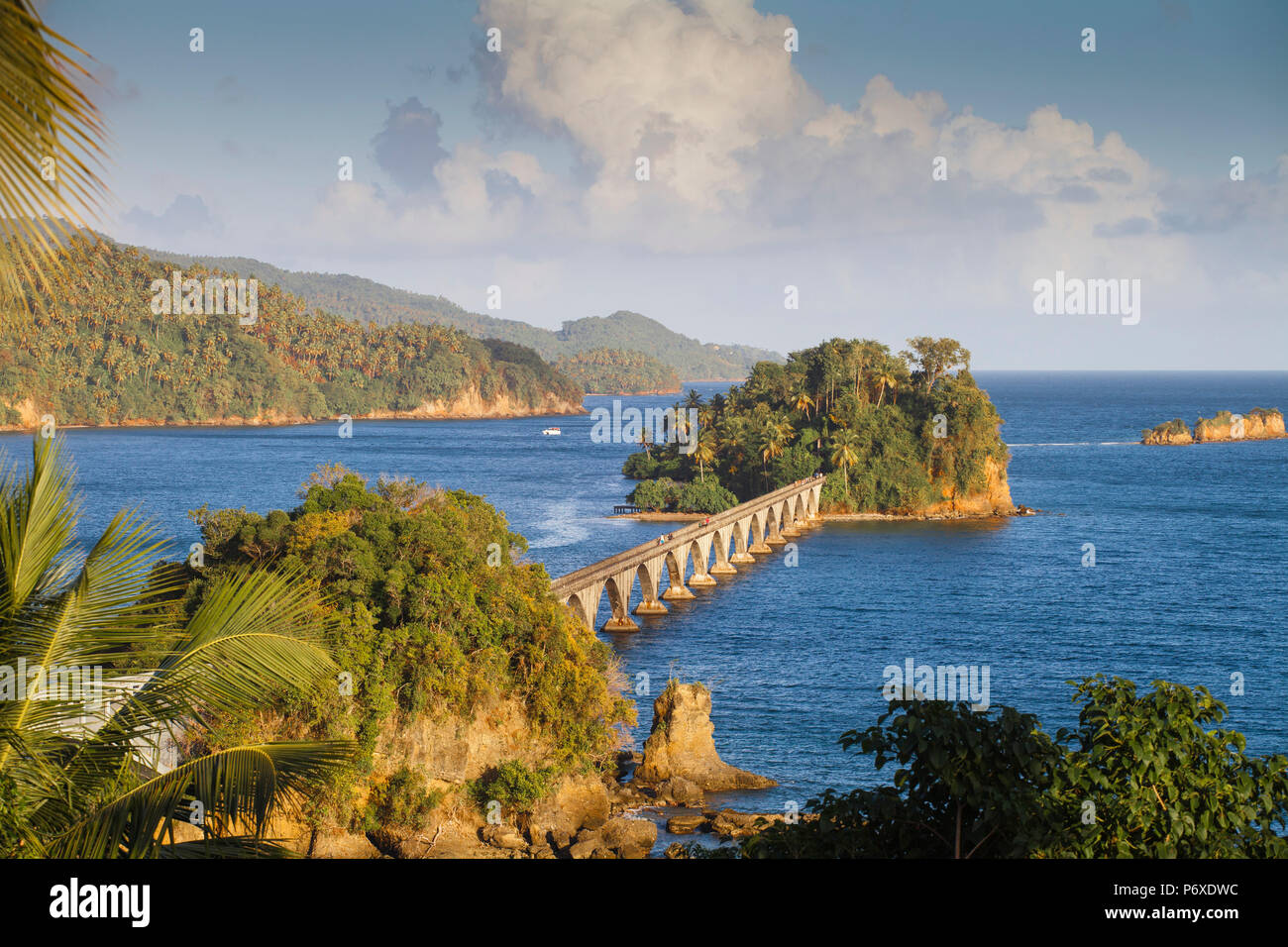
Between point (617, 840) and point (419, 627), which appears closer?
point (617, 840)

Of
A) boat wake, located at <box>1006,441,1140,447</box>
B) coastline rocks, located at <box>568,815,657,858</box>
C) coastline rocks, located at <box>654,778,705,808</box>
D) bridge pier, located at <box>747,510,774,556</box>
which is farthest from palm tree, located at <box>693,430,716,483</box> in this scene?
coastline rocks, located at <box>568,815,657,858</box>

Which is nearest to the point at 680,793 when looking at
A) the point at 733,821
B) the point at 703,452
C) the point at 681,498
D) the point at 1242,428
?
the point at 733,821

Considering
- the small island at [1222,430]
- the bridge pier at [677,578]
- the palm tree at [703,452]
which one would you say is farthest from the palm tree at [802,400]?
the small island at [1222,430]

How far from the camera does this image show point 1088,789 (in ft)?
31.0

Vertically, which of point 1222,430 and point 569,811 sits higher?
point 1222,430

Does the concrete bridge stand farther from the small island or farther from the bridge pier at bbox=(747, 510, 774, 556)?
the small island

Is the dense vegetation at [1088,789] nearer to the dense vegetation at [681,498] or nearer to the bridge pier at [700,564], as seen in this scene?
the bridge pier at [700,564]

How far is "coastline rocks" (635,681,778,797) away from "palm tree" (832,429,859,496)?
69427 millimetres

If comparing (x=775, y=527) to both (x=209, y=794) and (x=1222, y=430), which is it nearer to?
(x=209, y=794)

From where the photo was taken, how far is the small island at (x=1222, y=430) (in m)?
167

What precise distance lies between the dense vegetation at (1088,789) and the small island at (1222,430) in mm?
172473
